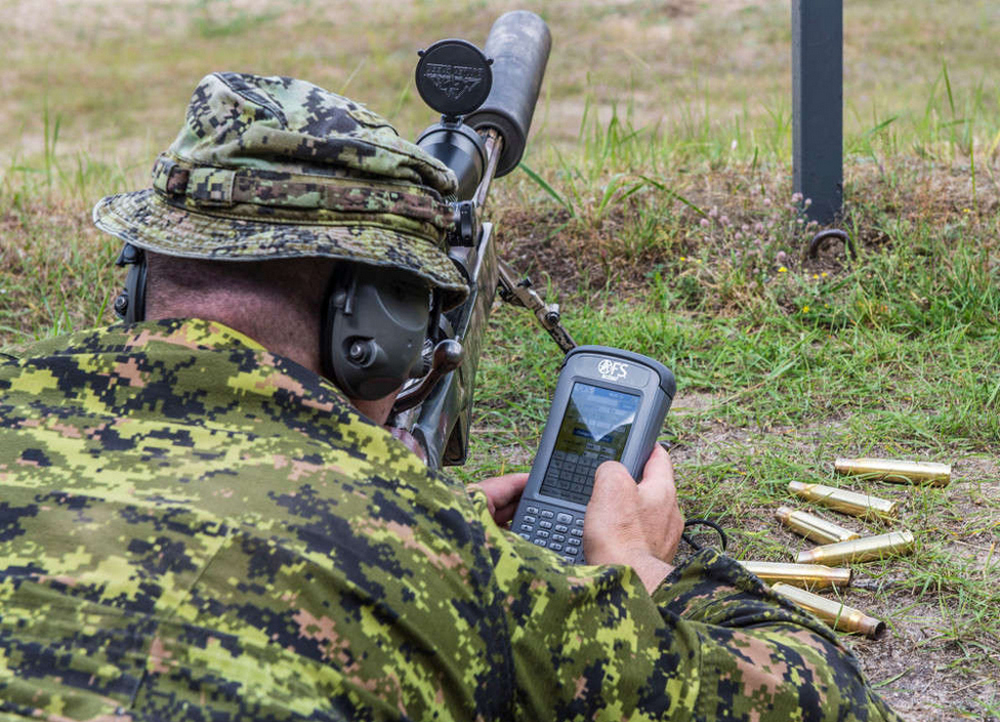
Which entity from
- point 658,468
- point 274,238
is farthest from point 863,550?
point 274,238

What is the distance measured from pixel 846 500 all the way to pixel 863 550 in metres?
0.24

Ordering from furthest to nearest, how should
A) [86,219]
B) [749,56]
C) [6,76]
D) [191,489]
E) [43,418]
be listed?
[6,76] → [749,56] → [86,219] → [43,418] → [191,489]

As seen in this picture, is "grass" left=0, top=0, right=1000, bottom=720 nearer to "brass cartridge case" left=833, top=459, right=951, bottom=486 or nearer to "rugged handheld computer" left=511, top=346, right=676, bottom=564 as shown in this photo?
"brass cartridge case" left=833, top=459, right=951, bottom=486

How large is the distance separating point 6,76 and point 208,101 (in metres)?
15.1

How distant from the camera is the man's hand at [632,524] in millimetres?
1824

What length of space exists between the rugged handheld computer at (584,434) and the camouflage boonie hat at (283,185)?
2.49ft

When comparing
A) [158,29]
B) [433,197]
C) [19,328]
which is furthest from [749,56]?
[433,197]

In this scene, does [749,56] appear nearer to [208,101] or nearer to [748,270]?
[748,270]

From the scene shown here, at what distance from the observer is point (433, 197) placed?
162 cm

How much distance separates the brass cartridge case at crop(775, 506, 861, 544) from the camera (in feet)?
8.80

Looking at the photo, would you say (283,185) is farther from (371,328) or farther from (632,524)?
(632,524)

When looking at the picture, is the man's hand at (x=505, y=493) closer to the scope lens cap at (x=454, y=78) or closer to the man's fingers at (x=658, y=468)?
the man's fingers at (x=658, y=468)

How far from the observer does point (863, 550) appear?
2605mm

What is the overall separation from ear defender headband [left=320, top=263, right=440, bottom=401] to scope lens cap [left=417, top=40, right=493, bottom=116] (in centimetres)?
115
